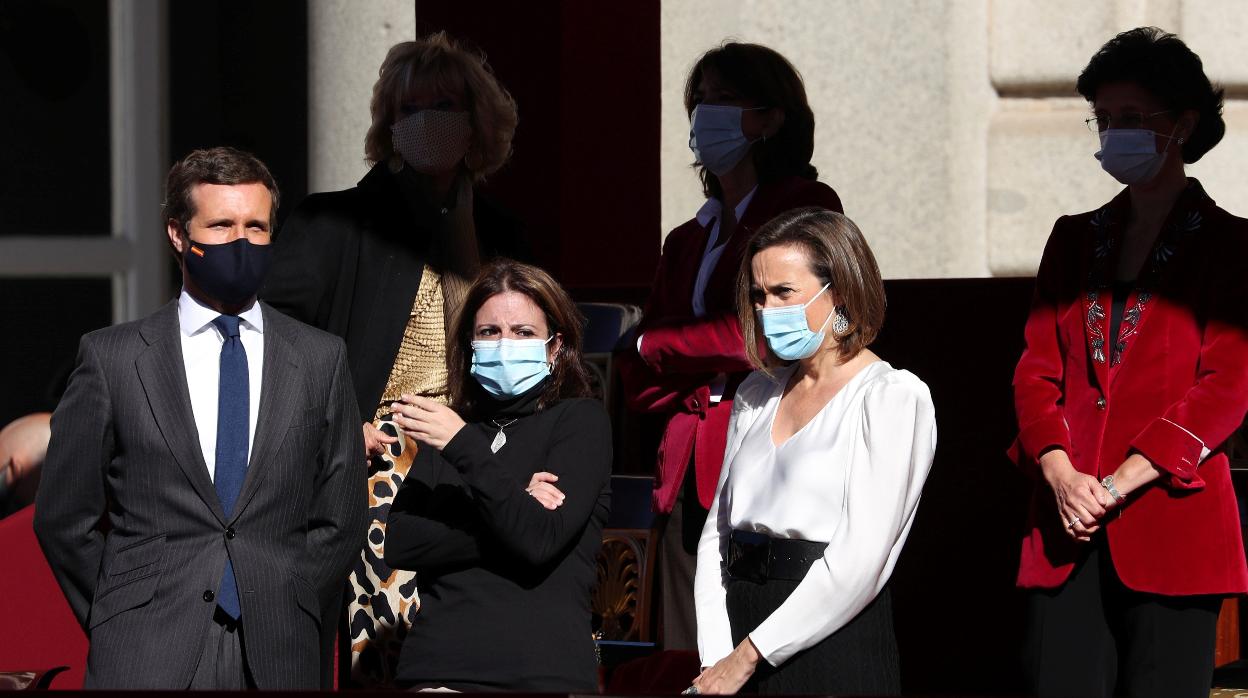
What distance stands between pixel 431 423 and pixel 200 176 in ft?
2.10

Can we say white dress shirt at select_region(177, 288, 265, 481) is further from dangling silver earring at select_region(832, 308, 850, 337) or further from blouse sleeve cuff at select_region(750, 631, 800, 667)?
dangling silver earring at select_region(832, 308, 850, 337)

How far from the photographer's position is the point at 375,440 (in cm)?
391

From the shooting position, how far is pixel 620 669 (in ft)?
13.6

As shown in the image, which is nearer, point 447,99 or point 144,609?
point 144,609

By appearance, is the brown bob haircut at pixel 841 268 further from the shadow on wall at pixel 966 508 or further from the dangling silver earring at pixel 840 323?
the shadow on wall at pixel 966 508

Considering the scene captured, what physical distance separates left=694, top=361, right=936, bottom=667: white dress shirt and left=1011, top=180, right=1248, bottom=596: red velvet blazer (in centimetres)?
51

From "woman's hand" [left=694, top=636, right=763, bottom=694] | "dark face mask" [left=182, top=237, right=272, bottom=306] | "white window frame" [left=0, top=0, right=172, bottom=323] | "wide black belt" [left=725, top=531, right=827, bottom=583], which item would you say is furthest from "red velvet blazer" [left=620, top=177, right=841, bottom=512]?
"white window frame" [left=0, top=0, right=172, bottom=323]

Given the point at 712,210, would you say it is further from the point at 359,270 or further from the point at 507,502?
the point at 507,502

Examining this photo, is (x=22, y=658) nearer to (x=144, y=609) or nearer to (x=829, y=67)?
(x=144, y=609)

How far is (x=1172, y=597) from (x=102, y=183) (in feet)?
16.1

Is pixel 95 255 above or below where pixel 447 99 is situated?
below

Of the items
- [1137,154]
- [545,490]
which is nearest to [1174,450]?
[1137,154]

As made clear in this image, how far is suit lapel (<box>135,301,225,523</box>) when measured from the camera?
310 centimetres

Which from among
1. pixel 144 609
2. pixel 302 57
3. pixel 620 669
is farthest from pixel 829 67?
pixel 144 609
